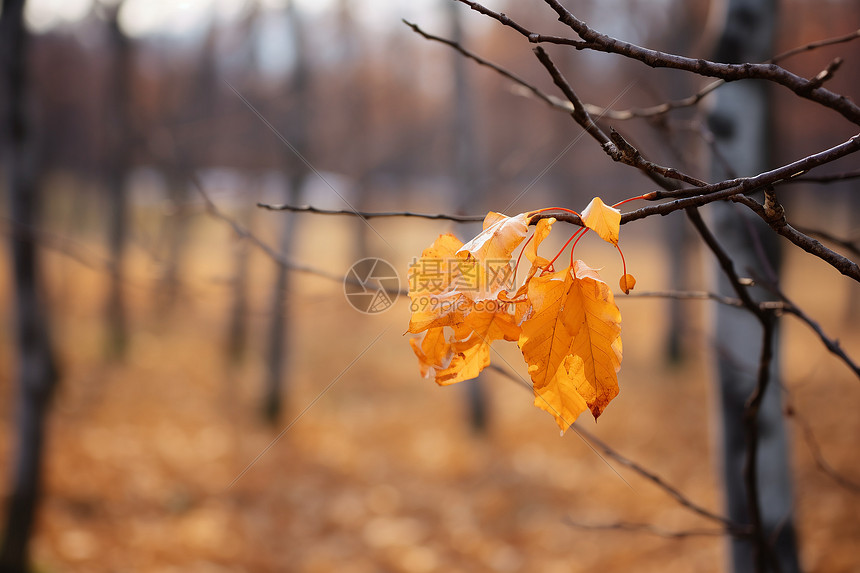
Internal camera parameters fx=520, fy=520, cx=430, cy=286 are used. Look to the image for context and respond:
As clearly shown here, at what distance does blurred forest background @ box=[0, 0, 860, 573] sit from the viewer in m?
3.70

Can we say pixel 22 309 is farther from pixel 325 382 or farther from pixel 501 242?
pixel 325 382

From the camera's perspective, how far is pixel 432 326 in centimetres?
64

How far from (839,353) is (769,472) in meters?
0.75

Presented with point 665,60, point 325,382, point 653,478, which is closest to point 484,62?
point 665,60

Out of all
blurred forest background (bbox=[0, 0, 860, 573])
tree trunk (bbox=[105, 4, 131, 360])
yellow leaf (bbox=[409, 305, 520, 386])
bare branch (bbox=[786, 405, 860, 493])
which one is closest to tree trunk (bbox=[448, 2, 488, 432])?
blurred forest background (bbox=[0, 0, 860, 573])

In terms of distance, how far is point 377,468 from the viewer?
5.27 m

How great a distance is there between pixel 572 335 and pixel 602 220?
0.14 metres

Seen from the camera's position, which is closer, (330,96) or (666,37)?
(666,37)

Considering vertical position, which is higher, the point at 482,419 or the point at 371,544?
the point at 482,419

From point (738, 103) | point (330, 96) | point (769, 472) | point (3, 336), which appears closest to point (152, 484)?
point (769, 472)

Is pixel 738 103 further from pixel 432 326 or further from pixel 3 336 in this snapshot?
pixel 3 336

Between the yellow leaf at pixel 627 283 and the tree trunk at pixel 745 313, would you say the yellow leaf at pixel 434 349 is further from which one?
the tree trunk at pixel 745 313

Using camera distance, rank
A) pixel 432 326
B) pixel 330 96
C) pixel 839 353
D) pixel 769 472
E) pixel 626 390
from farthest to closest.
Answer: pixel 330 96 → pixel 626 390 → pixel 769 472 → pixel 839 353 → pixel 432 326

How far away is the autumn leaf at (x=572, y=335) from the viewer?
598 mm
